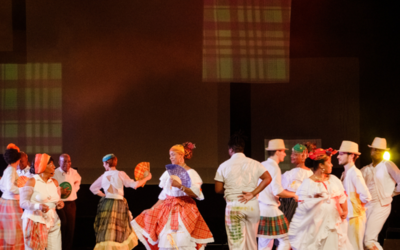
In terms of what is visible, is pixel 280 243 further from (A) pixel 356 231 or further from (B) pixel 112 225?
(B) pixel 112 225

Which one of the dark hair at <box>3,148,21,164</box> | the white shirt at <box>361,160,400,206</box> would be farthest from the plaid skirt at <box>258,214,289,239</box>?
the dark hair at <box>3,148,21,164</box>

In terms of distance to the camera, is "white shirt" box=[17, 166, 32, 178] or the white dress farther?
"white shirt" box=[17, 166, 32, 178]

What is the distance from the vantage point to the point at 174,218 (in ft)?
15.4

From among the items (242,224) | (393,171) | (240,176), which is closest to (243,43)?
(393,171)

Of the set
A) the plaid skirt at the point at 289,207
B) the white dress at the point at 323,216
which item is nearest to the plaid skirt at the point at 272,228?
the white dress at the point at 323,216

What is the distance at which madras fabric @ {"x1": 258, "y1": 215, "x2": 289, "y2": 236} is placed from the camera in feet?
17.3

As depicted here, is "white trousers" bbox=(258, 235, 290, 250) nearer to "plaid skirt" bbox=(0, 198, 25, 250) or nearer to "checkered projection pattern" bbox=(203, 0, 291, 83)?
"plaid skirt" bbox=(0, 198, 25, 250)

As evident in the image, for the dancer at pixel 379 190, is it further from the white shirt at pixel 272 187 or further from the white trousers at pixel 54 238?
the white trousers at pixel 54 238

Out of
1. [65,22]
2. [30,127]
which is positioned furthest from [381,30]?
[30,127]

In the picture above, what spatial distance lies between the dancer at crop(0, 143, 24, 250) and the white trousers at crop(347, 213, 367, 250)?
159 inches

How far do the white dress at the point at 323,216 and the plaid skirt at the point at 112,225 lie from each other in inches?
97.0

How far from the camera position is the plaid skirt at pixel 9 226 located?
18.4 ft

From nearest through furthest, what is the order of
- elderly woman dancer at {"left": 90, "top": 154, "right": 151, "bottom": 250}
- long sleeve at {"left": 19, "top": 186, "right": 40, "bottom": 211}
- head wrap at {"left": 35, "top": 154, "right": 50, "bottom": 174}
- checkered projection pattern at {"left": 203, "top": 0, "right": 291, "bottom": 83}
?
long sleeve at {"left": 19, "top": 186, "right": 40, "bottom": 211} → head wrap at {"left": 35, "top": 154, "right": 50, "bottom": 174} → elderly woman dancer at {"left": 90, "top": 154, "right": 151, "bottom": 250} → checkered projection pattern at {"left": 203, "top": 0, "right": 291, "bottom": 83}

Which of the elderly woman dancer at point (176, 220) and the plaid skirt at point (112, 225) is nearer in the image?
the elderly woman dancer at point (176, 220)
